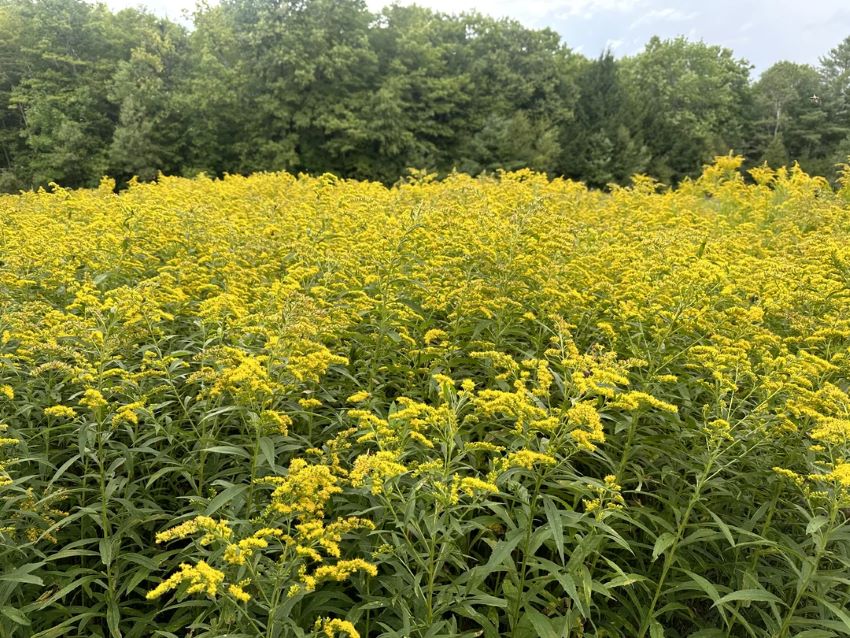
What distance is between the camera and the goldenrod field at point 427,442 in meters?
2.02

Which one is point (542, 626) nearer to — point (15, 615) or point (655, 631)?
point (655, 631)

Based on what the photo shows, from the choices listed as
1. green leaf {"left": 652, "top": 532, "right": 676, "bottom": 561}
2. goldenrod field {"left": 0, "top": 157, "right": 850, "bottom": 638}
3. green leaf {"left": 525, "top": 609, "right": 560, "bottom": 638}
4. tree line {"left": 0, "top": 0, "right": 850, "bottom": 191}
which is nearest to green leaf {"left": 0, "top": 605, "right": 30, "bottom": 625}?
goldenrod field {"left": 0, "top": 157, "right": 850, "bottom": 638}

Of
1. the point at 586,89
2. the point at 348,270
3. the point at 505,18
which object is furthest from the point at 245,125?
the point at 348,270

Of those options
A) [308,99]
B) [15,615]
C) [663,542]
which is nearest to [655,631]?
[663,542]

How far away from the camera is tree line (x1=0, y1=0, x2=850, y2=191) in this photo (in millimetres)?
31141

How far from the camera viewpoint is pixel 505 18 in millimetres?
41656

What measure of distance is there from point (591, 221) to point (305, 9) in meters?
33.1

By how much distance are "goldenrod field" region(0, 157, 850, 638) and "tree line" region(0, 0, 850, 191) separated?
26.8 m

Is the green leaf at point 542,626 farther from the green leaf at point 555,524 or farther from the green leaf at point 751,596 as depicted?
the green leaf at point 751,596

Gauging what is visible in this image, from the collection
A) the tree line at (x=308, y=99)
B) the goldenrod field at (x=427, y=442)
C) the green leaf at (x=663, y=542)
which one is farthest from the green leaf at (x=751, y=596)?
the tree line at (x=308, y=99)

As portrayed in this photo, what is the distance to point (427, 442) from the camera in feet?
6.34

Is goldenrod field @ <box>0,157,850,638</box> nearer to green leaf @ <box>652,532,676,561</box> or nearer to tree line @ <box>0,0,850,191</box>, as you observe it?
green leaf @ <box>652,532,676,561</box>

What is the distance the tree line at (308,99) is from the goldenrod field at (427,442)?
1056 inches

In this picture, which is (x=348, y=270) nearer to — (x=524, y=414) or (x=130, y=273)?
(x=130, y=273)
